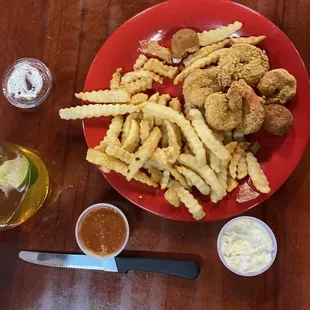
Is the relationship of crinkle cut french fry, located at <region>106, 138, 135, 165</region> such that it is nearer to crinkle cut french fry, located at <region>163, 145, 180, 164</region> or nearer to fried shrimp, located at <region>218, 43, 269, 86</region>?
crinkle cut french fry, located at <region>163, 145, 180, 164</region>

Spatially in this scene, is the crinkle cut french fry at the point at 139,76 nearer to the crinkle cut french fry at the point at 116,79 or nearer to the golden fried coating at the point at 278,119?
the crinkle cut french fry at the point at 116,79

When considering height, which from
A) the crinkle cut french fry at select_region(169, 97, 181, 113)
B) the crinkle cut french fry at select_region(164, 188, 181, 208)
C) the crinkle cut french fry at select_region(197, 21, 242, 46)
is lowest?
the crinkle cut french fry at select_region(164, 188, 181, 208)

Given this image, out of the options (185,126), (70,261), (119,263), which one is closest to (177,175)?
(185,126)

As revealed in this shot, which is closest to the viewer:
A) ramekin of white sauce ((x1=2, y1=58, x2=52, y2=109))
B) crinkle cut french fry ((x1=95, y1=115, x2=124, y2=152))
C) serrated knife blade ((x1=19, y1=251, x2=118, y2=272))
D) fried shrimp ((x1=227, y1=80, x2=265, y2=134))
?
fried shrimp ((x1=227, y1=80, x2=265, y2=134))

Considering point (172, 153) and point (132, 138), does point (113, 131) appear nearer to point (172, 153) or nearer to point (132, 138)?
point (132, 138)

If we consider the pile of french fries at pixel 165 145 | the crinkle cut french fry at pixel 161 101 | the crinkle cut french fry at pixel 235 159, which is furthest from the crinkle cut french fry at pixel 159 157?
the crinkle cut french fry at pixel 235 159

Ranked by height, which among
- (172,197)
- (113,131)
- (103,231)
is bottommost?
(103,231)

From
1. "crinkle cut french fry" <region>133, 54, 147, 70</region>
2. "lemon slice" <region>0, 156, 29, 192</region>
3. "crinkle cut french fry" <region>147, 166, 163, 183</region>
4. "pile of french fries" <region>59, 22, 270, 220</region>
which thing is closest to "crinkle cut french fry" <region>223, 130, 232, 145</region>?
"pile of french fries" <region>59, 22, 270, 220</region>
